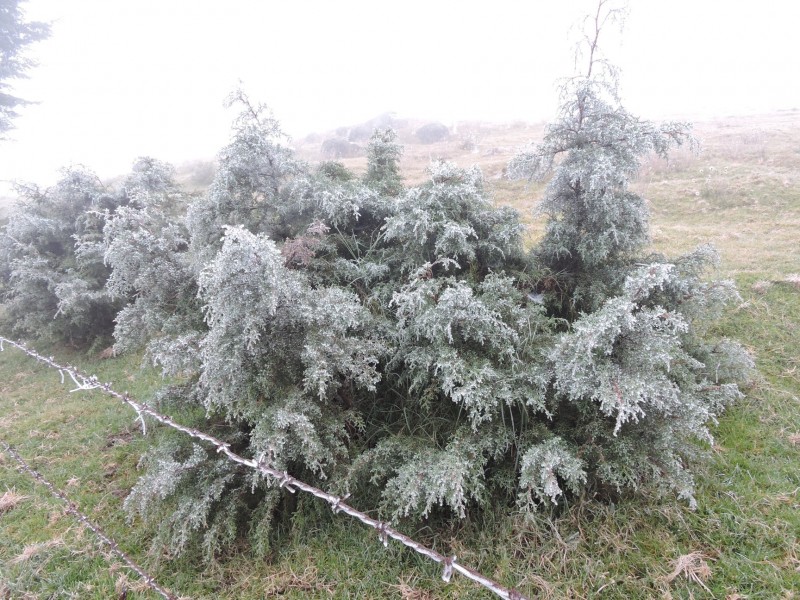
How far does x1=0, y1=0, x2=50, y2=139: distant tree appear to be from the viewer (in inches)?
705

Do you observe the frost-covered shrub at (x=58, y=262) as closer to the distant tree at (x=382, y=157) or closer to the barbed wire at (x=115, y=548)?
the barbed wire at (x=115, y=548)

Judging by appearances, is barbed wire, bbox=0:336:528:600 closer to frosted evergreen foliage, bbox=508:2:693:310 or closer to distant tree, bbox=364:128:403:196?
frosted evergreen foliage, bbox=508:2:693:310

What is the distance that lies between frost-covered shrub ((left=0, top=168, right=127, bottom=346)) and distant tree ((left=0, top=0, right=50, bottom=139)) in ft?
52.1

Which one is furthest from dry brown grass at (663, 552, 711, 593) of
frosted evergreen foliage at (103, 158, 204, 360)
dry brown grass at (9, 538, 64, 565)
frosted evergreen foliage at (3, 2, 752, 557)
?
dry brown grass at (9, 538, 64, 565)

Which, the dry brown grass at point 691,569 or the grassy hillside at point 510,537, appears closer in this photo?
the dry brown grass at point 691,569

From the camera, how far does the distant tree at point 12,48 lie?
705 inches

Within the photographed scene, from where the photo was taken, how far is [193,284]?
427 cm

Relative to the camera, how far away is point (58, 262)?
7.91 metres

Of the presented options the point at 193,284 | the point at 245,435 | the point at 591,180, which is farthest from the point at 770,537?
the point at 193,284

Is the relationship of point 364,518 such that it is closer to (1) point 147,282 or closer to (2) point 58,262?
(1) point 147,282

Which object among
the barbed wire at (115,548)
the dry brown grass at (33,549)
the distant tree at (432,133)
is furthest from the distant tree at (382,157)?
the distant tree at (432,133)

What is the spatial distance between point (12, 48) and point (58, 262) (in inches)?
734

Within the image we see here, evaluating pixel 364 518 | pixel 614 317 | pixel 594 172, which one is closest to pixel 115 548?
pixel 364 518

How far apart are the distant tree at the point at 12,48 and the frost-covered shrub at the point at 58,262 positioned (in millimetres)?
15876
